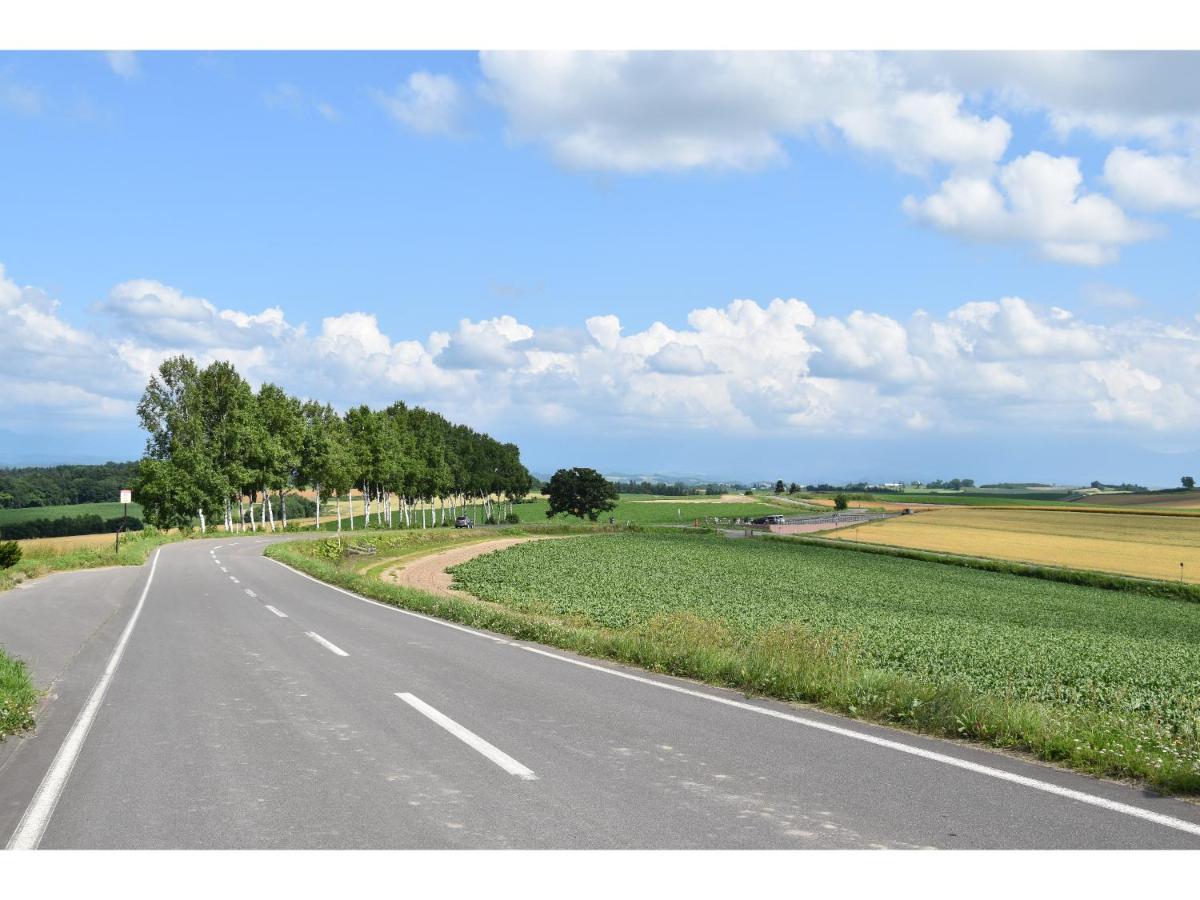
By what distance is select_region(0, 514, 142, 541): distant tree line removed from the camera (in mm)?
89000

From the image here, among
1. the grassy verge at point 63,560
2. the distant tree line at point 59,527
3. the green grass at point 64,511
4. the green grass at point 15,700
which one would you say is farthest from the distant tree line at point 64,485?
the green grass at point 15,700

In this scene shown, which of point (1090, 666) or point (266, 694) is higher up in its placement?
point (266, 694)

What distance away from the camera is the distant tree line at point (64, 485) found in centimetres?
11544

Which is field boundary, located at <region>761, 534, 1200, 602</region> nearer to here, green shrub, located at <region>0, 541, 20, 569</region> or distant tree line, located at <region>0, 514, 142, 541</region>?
green shrub, located at <region>0, 541, 20, 569</region>

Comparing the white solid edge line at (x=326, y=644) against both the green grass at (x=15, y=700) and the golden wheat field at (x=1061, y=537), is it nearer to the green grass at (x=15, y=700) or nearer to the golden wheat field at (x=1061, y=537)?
the green grass at (x=15, y=700)

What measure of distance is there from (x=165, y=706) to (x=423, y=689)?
2.88 m

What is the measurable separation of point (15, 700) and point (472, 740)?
17.9 ft

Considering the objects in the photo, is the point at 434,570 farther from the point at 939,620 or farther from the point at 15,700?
the point at 15,700

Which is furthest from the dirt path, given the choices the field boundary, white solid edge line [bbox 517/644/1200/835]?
the field boundary

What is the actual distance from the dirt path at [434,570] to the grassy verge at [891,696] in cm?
1398
